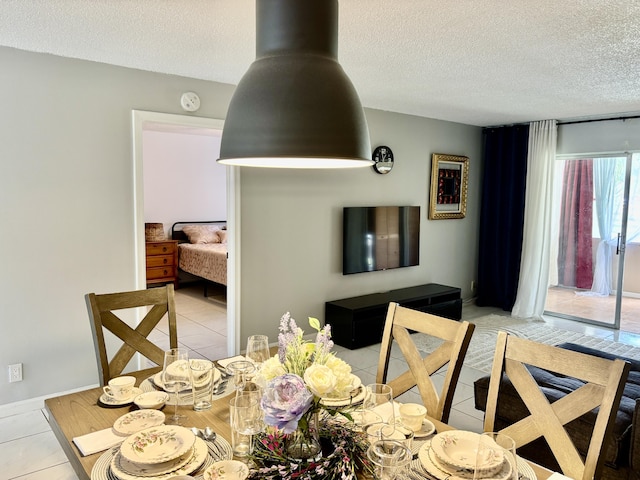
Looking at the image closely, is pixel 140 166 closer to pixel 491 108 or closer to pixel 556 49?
pixel 556 49

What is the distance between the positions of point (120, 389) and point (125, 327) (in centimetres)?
55

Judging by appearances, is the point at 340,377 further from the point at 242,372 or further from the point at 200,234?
the point at 200,234

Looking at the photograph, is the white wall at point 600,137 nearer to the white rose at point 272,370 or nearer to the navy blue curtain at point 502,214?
the navy blue curtain at point 502,214

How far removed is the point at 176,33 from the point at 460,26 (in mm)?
1613

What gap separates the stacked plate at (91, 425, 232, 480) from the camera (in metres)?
1.28

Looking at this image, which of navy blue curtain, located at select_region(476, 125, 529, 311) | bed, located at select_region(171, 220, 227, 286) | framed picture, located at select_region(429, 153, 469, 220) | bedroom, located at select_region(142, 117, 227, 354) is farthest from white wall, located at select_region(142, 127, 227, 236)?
navy blue curtain, located at select_region(476, 125, 529, 311)

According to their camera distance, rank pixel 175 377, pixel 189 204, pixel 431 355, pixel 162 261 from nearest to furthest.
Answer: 1. pixel 175 377
2. pixel 431 355
3. pixel 162 261
4. pixel 189 204

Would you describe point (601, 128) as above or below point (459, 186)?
above

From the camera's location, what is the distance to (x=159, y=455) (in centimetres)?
134

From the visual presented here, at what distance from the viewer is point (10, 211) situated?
3053mm

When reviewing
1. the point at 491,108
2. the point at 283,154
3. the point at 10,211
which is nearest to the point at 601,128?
the point at 491,108

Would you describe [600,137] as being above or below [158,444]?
above

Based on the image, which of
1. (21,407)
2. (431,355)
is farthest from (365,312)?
(21,407)

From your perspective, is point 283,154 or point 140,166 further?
point 140,166
